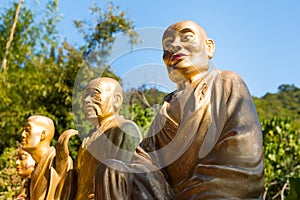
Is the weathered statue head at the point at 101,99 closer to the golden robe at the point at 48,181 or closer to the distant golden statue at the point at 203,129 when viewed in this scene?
the golden robe at the point at 48,181

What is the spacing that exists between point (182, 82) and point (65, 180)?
1.94 m

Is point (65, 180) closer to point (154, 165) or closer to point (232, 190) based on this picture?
point (154, 165)

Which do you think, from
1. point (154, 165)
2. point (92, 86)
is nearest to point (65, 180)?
point (92, 86)

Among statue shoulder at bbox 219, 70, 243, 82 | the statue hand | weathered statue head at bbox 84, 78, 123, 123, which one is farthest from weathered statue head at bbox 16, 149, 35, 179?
statue shoulder at bbox 219, 70, 243, 82

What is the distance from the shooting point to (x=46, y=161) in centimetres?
502

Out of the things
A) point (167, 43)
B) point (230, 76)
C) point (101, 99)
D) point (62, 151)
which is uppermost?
point (167, 43)

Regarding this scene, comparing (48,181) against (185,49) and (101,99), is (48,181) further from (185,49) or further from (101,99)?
(185,49)

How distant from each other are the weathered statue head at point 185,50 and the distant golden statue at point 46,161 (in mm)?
1895

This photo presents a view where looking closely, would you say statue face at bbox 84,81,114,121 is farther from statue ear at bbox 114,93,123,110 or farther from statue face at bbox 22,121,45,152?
statue face at bbox 22,121,45,152

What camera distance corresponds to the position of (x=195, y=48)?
2.94 meters

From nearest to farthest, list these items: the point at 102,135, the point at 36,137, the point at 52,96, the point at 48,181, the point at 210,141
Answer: the point at 210,141
the point at 102,135
the point at 48,181
the point at 36,137
the point at 52,96

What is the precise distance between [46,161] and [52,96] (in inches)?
283

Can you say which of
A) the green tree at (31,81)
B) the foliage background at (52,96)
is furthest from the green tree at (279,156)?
the green tree at (31,81)

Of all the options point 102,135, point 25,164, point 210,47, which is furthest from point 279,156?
point 210,47
